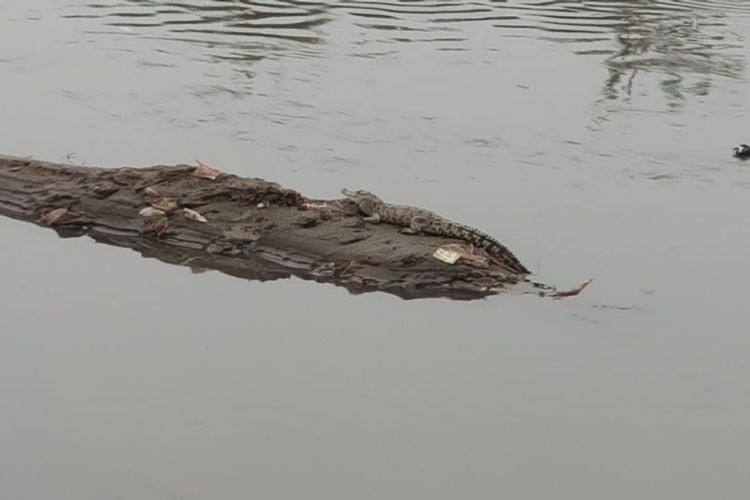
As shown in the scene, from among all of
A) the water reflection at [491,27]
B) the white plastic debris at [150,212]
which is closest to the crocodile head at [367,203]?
the white plastic debris at [150,212]

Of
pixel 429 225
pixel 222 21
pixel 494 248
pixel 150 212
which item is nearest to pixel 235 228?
pixel 150 212

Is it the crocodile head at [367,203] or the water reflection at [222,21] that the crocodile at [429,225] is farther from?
the water reflection at [222,21]

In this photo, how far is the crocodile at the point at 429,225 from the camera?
919cm

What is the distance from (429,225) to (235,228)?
1486 mm

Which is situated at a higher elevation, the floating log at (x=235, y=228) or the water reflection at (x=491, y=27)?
the floating log at (x=235, y=228)

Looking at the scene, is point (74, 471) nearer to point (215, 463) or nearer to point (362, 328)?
point (215, 463)

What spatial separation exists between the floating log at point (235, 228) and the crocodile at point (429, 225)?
68 mm

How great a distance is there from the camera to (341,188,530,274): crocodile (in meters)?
9.19

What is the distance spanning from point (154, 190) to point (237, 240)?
88 cm

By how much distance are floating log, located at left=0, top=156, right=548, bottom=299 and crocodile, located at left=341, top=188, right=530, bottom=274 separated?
7 cm

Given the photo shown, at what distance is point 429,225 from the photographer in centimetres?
931

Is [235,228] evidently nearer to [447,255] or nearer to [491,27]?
[447,255]

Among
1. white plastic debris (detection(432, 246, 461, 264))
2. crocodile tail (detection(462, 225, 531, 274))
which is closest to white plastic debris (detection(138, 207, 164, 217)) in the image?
white plastic debris (detection(432, 246, 461, 264))

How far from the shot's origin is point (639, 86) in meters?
15.3
